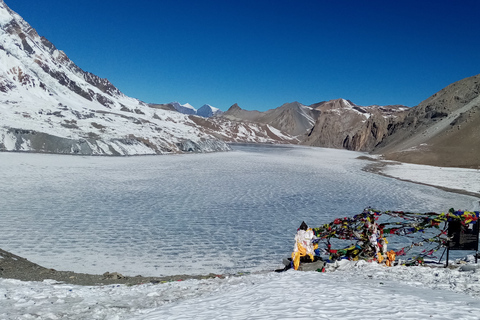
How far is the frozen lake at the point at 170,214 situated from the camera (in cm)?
1102

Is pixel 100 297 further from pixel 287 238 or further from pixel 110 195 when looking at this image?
pixel 110 195

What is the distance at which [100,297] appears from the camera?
7.45 metres

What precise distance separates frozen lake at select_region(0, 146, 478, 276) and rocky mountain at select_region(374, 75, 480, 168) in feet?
82.4

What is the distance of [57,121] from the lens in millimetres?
61469

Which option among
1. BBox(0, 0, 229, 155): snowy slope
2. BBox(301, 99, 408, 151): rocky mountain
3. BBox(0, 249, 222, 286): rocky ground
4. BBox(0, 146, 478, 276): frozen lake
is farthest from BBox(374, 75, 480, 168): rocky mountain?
BBox(0, 249, 222, 286): rocky ground

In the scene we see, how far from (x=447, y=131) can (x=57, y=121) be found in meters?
64.6

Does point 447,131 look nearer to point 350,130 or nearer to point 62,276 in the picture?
point 62,276

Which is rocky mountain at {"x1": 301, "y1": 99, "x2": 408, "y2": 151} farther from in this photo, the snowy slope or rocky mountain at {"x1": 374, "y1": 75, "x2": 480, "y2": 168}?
the snowy slope

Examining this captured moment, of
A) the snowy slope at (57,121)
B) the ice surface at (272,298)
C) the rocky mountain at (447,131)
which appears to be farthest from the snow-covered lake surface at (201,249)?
the rocky mountain at (447,131)

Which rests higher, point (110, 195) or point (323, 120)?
point (323, 120)

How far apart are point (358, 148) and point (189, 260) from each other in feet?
419

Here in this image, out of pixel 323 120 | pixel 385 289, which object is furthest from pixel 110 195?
pixel 323 120

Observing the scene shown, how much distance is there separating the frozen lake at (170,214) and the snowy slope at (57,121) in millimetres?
20927

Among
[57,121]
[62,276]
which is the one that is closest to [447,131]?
[62,276]
